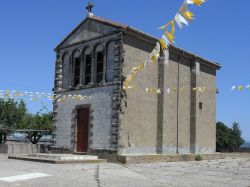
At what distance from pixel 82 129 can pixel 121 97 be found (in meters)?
3.52

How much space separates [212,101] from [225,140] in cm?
3070

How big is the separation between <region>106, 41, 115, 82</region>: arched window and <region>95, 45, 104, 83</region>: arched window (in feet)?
1.82

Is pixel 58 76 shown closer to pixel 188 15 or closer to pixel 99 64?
pixel 99 64

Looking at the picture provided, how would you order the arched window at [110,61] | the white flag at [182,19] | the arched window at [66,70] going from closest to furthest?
the white flag at [182,19] < the arched window at [110,61] < the arched window at [66,70]

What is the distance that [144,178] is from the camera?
13289 millimetres

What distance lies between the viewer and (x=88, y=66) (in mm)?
23250

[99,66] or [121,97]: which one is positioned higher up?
[99,66]

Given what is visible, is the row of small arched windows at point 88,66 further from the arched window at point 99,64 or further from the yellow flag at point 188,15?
the yellow flag at point 188,15

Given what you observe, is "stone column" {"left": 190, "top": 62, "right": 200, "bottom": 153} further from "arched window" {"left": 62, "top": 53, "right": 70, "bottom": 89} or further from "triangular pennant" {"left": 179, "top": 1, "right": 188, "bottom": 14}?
"triangular pennant" {"left": 179, "top": 1, "right": 188, "bottom": 14}

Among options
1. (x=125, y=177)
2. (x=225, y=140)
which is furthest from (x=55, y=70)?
(x=225, y=140)

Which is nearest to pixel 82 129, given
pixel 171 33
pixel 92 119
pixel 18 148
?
pixel 92 119

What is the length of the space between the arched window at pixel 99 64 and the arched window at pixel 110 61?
555 mm

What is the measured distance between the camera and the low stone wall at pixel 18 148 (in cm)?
2693

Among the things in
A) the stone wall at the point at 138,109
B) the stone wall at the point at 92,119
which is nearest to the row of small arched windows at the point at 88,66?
the stone wall at the point at 92,119
